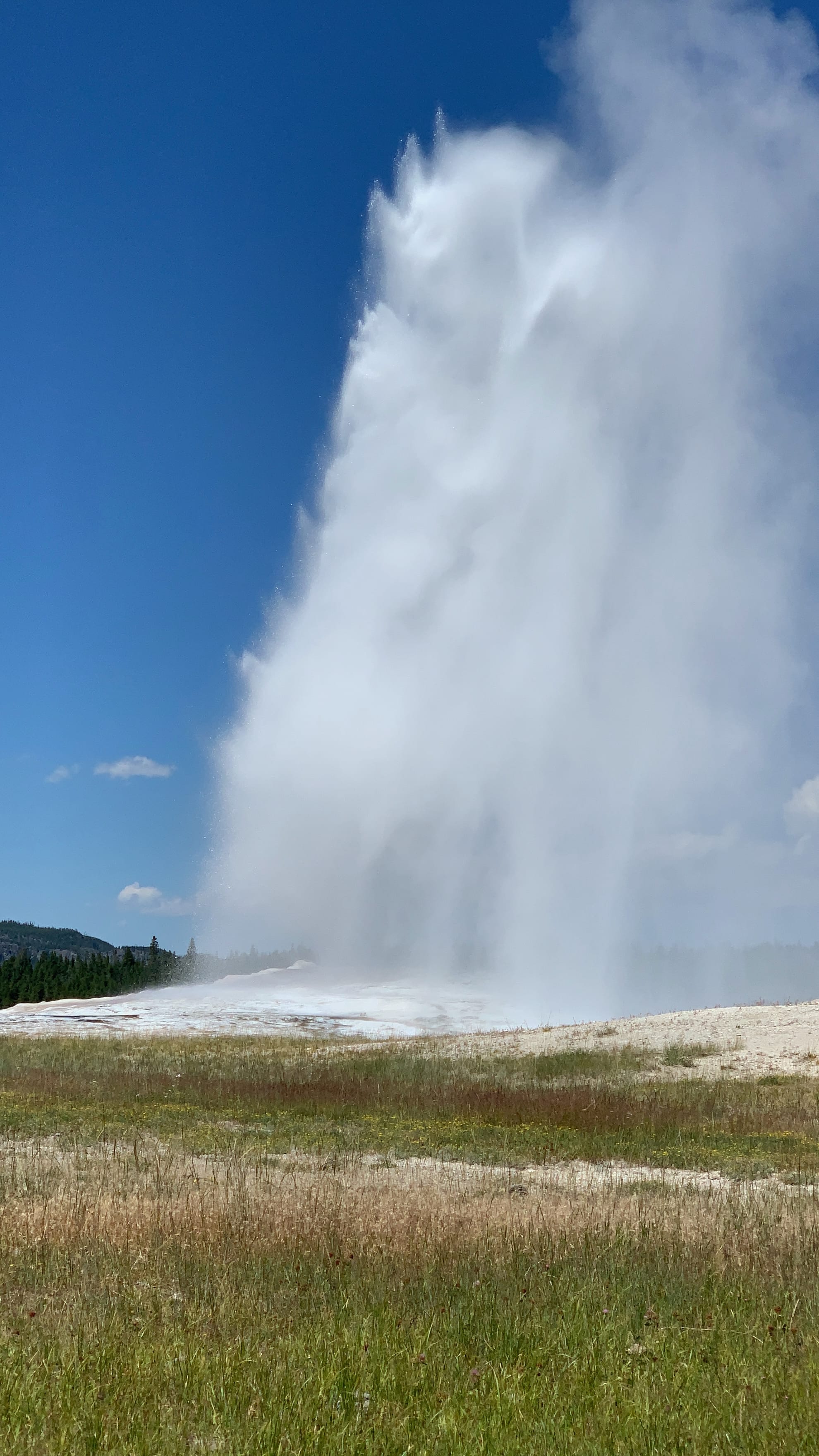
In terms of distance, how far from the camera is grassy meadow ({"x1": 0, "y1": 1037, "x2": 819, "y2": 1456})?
5754 millimetres

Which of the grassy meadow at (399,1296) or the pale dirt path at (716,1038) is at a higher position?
the pale dirt path at (716,1038)

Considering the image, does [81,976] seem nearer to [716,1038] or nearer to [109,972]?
[109,972]

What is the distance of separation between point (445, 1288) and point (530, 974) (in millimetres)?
98504

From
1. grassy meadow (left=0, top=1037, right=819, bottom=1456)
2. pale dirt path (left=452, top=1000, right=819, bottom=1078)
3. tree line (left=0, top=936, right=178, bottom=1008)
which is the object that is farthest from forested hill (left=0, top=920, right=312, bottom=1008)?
grassy meadow (left=0, top=1037, right=819, bottom=1456)

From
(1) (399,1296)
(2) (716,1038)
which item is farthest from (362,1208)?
(2) (716,1038)

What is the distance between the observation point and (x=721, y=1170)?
17812mm

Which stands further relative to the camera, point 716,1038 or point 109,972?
point 109,972

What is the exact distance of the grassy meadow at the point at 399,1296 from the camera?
5754mm

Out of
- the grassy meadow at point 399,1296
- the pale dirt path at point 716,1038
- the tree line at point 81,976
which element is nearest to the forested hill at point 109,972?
the tree line at point 81,976

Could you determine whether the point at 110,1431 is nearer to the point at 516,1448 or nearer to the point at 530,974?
the point at 516,1448

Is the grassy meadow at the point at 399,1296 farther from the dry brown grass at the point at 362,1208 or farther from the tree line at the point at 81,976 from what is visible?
the tree line at the point at 81,976

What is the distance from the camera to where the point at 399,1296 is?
8.56 metres

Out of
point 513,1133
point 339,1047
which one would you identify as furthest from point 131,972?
point 513,1133

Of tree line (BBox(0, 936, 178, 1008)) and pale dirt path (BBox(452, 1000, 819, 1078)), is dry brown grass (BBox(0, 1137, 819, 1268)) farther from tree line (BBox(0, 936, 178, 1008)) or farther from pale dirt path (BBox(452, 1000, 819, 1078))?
tree line (BBox(0, 936, 178, 1008))
